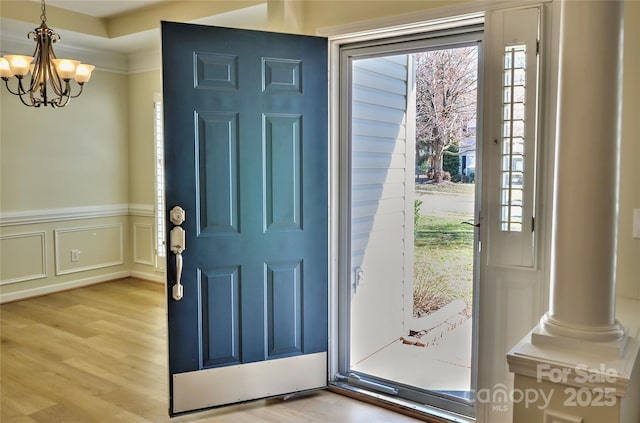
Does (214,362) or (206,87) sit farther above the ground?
(206,87)

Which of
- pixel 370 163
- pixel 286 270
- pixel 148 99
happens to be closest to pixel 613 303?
pixel 286 270

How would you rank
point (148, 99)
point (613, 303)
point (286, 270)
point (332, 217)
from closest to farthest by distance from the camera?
point (613, 303), point (286, 270), point (332, 217), point (148, 99)

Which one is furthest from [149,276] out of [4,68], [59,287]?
[4,68]

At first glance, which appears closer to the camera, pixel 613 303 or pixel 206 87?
pixel 613 303

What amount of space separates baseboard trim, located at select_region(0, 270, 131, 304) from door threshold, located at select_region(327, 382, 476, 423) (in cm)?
359

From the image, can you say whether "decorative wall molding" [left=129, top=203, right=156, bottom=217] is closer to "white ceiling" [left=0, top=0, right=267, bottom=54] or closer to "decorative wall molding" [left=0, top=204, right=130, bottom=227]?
"decorative wall molding" [left=0, top=204, right=130, bottom=227]

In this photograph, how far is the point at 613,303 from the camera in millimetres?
1710

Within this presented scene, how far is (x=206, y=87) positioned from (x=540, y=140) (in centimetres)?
164

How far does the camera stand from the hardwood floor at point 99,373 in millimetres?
2889

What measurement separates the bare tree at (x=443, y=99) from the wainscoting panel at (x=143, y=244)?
11.6ft

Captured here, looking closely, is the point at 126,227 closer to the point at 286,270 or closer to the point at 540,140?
the point at 286,270

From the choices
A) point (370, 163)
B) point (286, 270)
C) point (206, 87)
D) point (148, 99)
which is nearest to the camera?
point (206, 87)

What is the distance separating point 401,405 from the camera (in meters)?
2.97

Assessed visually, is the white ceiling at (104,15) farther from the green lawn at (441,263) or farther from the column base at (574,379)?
the column base at (574,379)
